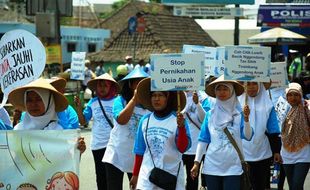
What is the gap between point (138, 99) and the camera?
678 centimetres

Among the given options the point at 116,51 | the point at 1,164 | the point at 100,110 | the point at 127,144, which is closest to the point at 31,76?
the point at 1,164

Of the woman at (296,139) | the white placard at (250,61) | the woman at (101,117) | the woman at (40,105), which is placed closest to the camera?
the woman at (40,105)

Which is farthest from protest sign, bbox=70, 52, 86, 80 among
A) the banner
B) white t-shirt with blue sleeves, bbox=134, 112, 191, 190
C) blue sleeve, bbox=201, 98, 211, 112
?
white t-shirt with blue sleeves, bbox=134, 112, 191, 190

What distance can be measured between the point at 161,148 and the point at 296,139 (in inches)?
106

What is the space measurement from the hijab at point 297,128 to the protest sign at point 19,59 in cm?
348

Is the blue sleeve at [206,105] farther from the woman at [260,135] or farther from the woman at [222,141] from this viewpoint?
the woman at [222,141]

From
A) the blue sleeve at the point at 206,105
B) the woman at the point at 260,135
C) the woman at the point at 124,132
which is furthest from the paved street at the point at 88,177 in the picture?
the woman at the point at 124,132

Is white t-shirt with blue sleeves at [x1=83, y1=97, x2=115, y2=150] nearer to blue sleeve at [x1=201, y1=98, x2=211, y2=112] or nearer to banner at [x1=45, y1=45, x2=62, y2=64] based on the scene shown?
blue sleeve at [x1=201, y1=98, x2=211, y2=112]

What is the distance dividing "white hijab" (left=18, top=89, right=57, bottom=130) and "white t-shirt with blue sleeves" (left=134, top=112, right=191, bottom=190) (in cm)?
93

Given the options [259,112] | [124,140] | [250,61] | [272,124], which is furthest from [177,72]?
[272,124]

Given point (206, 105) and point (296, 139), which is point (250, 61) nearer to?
point (296, 139)

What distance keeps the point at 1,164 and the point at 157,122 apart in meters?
1.48

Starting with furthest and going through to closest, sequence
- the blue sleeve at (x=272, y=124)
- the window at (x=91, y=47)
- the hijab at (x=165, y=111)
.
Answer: the window at (x=91, y=47) < the blue sleeve at (x=272, y=124) < the hijab at (x=165, y=111)

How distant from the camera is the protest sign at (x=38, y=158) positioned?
5.41m
